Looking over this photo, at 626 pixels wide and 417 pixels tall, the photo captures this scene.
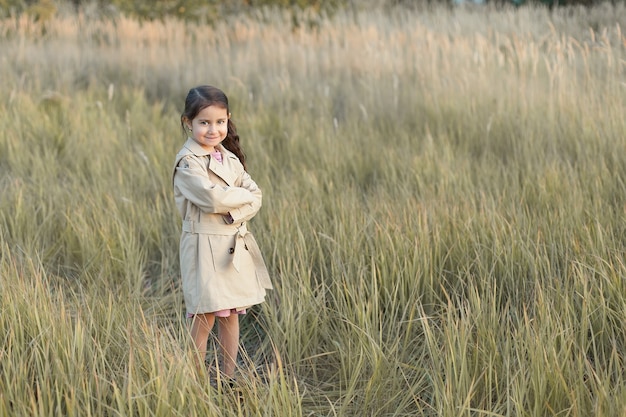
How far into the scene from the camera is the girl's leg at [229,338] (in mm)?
2465

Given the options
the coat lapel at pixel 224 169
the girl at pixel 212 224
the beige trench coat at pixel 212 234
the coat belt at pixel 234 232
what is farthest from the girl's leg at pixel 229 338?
the coat lapel at pixel 224 169

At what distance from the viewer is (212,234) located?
237 cm

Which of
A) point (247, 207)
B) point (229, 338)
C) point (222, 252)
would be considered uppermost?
point (247, 207)

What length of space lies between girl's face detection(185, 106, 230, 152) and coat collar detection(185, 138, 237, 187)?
2 centimetres

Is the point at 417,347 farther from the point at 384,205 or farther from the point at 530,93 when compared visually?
the point at 530,93

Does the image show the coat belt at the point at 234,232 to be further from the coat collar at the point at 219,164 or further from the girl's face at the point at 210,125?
the girl's face at the point at 210,125

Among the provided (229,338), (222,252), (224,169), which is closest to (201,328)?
(229,338)

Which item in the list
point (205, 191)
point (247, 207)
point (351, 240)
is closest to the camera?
point (205, 191)

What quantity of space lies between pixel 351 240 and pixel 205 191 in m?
0.90

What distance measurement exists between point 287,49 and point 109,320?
17.8 feet

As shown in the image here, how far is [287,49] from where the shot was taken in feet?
24.1

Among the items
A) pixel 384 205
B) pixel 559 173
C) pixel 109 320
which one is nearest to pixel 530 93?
pixel 559 173

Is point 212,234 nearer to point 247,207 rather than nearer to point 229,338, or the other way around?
point 247,207

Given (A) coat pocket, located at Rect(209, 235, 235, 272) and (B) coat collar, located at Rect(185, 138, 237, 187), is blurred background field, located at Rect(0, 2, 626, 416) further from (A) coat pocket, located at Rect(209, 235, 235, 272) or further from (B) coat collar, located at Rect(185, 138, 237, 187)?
(B) coat collar, located at Rect(185, 138, 237, 187)
